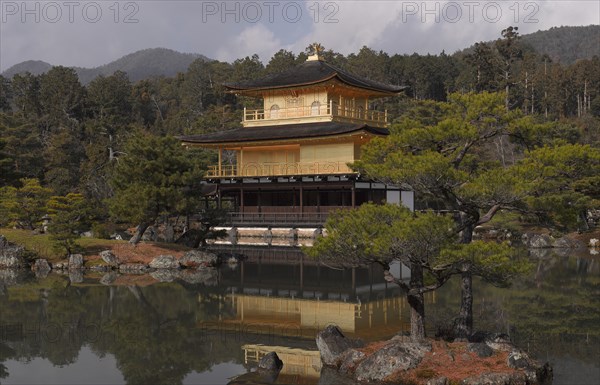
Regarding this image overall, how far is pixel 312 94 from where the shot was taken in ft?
148

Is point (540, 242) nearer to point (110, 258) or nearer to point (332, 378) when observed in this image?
point (110, 258)

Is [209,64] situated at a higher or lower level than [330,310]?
higher

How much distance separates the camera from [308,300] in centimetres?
2300

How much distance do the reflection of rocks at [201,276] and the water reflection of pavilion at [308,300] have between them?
0.46 m

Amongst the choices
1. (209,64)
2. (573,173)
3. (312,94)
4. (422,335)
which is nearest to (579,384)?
(422,335)

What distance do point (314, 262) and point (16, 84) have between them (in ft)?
212

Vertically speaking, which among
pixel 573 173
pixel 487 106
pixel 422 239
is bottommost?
pixel 422 239

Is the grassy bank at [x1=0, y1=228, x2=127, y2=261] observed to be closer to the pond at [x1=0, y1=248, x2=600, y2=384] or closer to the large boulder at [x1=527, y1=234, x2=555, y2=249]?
the pond at [x1=0, y1=248, x2=600, y2=384]

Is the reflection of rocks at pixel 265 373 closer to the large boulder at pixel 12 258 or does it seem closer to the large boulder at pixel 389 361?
the large boulder at pixel 389 361

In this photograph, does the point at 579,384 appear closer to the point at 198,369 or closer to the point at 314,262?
the point at 198,369

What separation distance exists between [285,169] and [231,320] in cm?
2520

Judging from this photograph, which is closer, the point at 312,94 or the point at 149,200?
the point at 149,200

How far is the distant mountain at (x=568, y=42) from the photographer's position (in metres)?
169

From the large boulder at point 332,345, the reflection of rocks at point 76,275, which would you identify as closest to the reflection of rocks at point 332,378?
the large boulder at point 332,345
